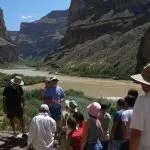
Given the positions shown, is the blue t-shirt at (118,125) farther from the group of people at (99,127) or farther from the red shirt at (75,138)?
A: the red shirt at (75,138)

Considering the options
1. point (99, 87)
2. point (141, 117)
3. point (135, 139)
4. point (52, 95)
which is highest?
point (141, 117)

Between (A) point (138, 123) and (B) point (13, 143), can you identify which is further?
(B) point (13, 143)

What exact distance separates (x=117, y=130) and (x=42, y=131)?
1.29 metres

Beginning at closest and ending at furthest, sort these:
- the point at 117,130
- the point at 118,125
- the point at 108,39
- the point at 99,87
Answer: the point at 118,125 < the point at 117,130 < the point at 99,87 < the point at 108,39

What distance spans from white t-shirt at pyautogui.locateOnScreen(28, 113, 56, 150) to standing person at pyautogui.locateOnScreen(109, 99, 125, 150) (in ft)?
3.44

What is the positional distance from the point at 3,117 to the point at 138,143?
10843 millimetres

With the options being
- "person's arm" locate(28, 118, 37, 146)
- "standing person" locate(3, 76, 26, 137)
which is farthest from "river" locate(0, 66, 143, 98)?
"person's arm" locate(28, 118, 37, 146)

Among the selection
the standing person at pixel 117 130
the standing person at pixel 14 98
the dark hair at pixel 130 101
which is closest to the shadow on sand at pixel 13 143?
the standing person at pixel 14 98

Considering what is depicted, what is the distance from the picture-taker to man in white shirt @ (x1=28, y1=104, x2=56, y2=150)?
7973 mm

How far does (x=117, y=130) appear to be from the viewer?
308 inches

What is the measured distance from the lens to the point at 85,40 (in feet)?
458

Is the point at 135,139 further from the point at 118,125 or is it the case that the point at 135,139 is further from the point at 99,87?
the point at 99,87

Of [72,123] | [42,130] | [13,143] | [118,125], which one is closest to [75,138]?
[72,123]

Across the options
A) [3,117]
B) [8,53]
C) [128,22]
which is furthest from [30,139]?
[8,53]
